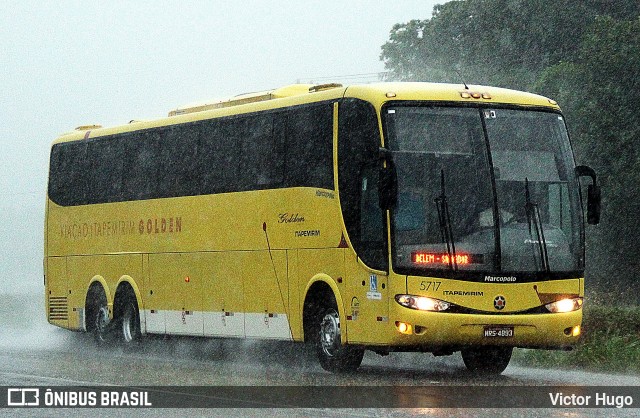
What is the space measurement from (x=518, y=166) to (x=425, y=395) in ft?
13.5

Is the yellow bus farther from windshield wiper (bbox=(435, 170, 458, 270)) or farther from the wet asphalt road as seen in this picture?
the wet asphalt road

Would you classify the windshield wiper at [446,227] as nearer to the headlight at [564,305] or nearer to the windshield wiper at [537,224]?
the windshield wiper at [537,224]

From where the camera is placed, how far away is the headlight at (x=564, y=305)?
59.5 ft

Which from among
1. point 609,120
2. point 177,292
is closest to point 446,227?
point 177,292

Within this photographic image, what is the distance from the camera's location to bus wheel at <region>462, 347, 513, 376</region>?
19562mm

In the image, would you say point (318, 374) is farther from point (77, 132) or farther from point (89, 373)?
point (77, 132)

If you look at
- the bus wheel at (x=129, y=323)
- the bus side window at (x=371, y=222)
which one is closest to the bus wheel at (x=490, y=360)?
the bus side window at (x=371, y=222)

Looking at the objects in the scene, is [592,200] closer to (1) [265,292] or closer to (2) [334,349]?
(2) [334,349]

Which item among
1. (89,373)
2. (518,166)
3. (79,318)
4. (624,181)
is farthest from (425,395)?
(624,181)

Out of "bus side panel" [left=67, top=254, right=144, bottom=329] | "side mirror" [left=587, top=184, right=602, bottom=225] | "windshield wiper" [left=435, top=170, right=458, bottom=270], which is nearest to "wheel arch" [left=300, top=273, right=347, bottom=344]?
"windshield wiper" [left=435, top=170, right=458, bottom=270]

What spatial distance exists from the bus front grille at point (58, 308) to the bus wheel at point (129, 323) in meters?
2.01

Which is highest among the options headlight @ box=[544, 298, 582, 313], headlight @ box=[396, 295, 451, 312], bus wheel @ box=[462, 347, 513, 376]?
headlight @ box=[396, 295, 451, 312]

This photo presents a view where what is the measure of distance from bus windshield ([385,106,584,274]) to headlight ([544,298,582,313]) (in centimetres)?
40

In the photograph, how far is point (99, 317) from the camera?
2636 cm
